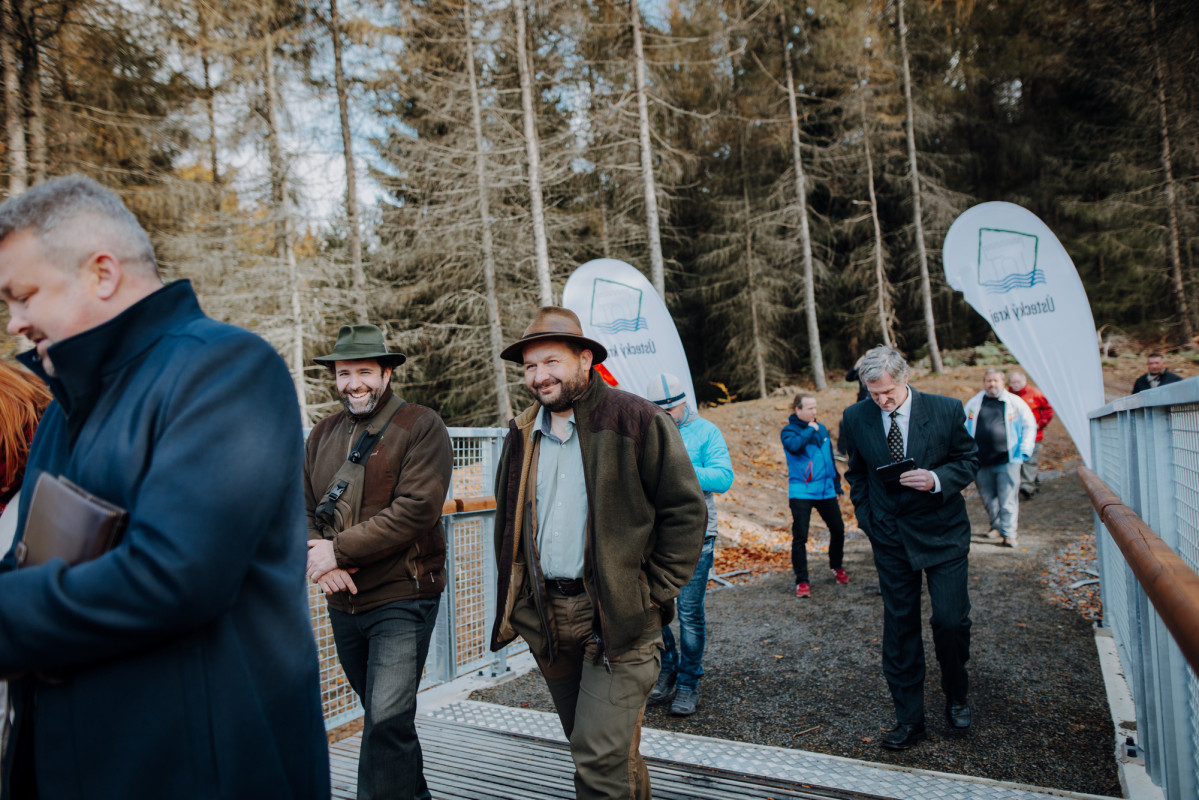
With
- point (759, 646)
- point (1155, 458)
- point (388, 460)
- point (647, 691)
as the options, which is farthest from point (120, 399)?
point (759, 646)

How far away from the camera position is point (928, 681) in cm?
514

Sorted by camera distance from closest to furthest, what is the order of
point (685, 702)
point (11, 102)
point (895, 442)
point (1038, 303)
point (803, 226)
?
point (895, 442)
point (685, 702)
point (1038, 303)
point (11, 102)
point (803, 226)

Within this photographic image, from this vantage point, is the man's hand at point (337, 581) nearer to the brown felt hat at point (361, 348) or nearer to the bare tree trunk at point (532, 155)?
the brown felt hat at point (361, 348)

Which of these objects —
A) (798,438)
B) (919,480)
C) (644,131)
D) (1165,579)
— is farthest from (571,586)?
(644,131)

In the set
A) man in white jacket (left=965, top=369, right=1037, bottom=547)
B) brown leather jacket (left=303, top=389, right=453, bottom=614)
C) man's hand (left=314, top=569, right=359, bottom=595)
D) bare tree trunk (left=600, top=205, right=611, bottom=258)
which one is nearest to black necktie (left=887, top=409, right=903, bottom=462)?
brown leather jacket (left=303, top=389, right=453, bottom=614)

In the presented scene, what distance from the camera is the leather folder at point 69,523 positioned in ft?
4.24

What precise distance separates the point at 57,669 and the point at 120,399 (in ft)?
1.66

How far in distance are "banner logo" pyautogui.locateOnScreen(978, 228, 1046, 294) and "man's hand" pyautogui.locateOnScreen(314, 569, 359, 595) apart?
728 centimetres

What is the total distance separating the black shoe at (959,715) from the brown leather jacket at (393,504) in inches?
122

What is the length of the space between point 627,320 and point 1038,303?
4327 mm

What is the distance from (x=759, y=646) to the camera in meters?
6.12

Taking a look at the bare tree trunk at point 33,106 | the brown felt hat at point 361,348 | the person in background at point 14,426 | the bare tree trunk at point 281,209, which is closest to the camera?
the person in background at point 14,426

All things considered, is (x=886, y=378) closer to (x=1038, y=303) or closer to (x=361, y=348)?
(x=361, y=348)

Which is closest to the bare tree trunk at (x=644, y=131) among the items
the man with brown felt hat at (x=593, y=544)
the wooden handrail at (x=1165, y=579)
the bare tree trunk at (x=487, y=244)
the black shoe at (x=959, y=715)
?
the bare tree trunk at (x=487, y=244)
